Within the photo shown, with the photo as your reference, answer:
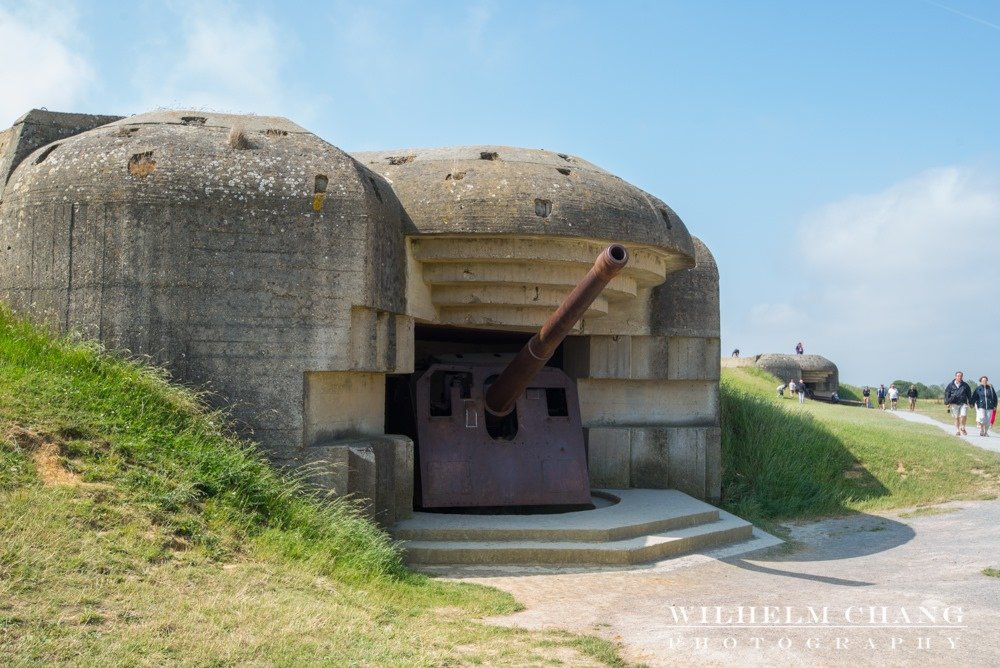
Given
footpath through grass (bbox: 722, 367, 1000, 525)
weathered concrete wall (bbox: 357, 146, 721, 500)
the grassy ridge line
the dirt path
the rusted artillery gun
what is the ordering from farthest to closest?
1. footpath through grass (bbox: 722, 367, 1000, 525)
2. the rusted artillery gun
3. weathered concrete wall (bbox: 357, 146, 721, 500)
4. the grassy ridge line
5. the dirt path

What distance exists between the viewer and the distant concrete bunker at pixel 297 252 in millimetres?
6551

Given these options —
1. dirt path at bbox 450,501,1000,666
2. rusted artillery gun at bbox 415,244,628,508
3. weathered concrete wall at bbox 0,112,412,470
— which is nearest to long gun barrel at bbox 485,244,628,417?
rusted artillery gun at bbox 415,244,628,508

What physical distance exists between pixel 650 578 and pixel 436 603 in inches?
64.5

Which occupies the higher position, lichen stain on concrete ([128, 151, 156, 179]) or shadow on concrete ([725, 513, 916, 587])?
lichen stain on concrete ([128, 151, 156, 179])

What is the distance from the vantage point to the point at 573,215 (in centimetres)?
783

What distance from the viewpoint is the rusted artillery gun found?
26.3 ft

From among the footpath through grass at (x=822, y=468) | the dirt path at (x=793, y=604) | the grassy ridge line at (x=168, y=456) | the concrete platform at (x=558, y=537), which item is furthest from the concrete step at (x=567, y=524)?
the footpath through grass at (x=822, y=468)

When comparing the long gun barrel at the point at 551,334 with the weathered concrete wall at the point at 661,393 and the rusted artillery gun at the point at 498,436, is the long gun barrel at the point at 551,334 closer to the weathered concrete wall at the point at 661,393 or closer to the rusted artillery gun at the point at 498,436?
the rusted artillery gun at the point at 498,436

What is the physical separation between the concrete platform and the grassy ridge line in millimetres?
521

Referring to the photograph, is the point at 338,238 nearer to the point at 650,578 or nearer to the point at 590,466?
the point at 650,578

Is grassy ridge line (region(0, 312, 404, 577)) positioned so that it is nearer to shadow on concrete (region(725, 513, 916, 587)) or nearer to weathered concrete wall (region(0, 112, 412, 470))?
weathered concrete wall (region(0, 112, 412, 470))

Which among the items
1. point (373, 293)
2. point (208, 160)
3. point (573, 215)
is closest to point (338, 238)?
point (373, 293)

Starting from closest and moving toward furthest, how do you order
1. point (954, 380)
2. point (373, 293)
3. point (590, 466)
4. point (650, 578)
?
point (650, 578) < point (373, 293) < point (590, 466) < point (954, 380)

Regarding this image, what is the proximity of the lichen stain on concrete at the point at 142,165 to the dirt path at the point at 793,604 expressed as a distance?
10.9 feet
